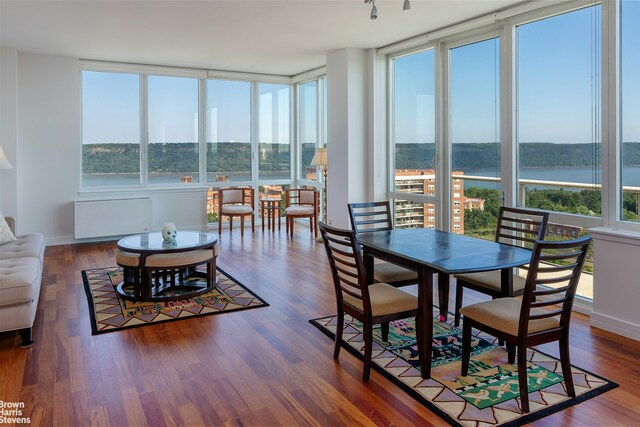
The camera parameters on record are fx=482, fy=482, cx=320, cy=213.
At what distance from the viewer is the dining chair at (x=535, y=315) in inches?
95.1

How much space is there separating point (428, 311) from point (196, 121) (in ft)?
21.4

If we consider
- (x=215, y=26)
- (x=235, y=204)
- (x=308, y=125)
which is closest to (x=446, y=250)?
(x=215, y=26)

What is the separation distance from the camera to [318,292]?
4.62 metres

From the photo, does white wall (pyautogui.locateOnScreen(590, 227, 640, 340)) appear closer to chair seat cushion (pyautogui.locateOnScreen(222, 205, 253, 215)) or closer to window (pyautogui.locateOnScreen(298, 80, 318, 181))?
chair seat cushion (pyautogui.locateOnScreen(222, 205, 253, 215))

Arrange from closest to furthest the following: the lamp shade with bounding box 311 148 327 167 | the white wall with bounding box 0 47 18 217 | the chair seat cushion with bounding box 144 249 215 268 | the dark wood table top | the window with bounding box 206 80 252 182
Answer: the dark wood table top < the chair seat cushion with bounding box 144 249 215 268 < the white wall with bounding box 0 47 18 217 < the lamp shade with bounding box 311 148 327 167 < the window with bounding box 206 80 252 182

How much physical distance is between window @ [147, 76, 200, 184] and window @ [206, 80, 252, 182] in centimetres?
26

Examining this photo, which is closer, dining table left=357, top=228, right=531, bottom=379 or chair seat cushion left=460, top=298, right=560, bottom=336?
chair seat cushion left=460, top=298, right=560, bottom=336

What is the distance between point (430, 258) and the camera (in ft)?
9.55

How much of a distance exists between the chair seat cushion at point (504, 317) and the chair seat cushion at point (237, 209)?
5377mm

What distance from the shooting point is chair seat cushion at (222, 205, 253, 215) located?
25.4 feet

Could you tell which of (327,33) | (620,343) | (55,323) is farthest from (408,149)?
(55,323)

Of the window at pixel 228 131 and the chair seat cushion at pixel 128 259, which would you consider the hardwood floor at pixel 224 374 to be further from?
the window at pixel 228 131

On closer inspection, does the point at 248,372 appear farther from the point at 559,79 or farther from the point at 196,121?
the point at 196,121

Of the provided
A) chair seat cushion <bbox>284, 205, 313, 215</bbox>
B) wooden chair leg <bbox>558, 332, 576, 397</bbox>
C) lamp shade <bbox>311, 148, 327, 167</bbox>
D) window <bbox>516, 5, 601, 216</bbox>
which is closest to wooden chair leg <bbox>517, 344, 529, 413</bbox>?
wooden chair leg <bbox>558, 332, 576, 397</bbox>
